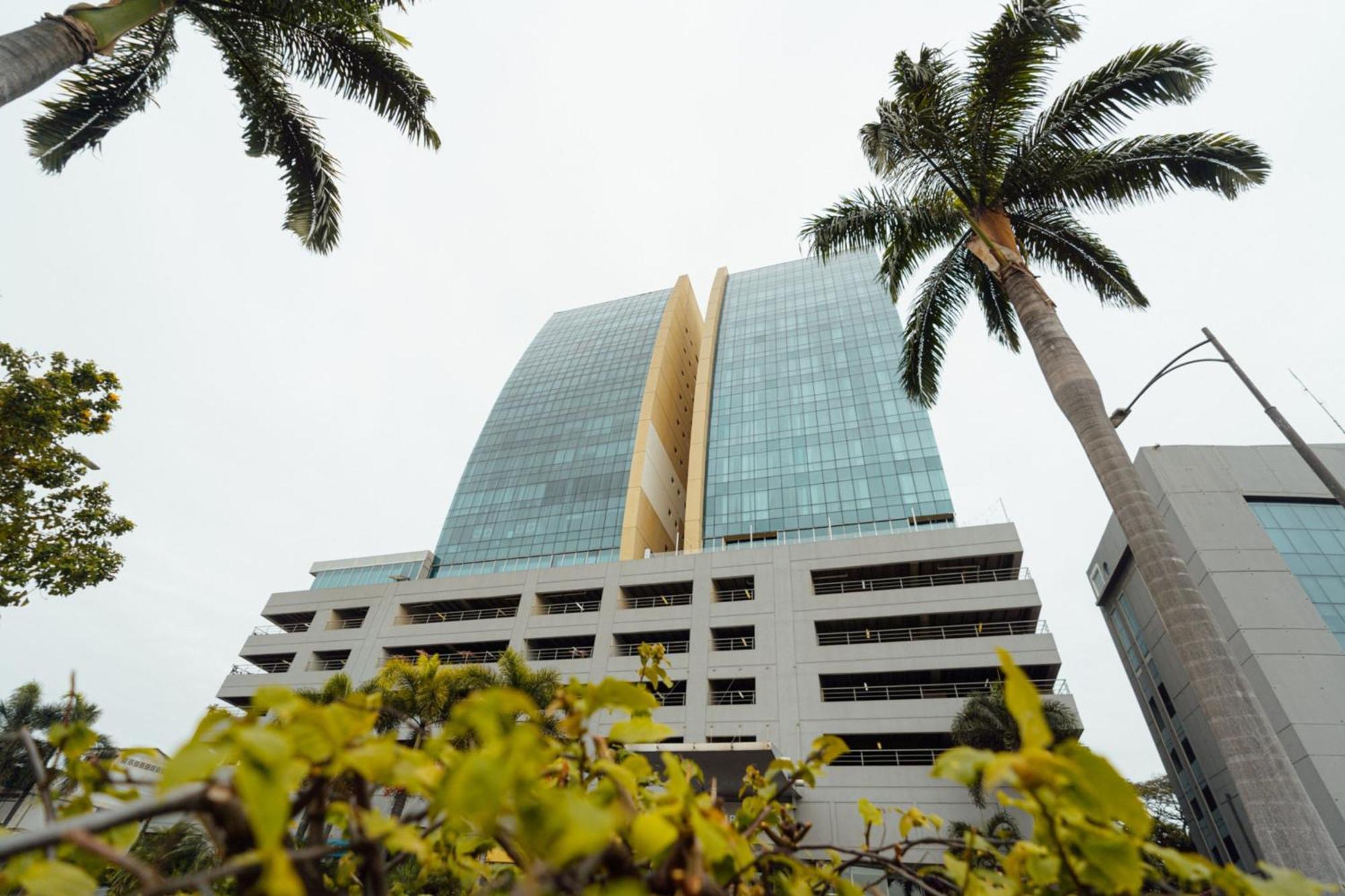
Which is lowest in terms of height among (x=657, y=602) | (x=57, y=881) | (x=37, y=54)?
(x=57, y=881)

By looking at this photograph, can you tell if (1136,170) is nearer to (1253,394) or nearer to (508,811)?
(1253,394)

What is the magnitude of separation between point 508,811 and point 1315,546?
35421 millimetres

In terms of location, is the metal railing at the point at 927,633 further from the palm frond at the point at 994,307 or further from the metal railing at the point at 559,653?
the palm frond at the point at 994,307

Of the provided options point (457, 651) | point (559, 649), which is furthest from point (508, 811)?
point (457, 651)

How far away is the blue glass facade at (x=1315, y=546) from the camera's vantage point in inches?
906

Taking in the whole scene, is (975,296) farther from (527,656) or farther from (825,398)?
(825,398)

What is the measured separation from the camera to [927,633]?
2992 cm

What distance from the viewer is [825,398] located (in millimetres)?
50688

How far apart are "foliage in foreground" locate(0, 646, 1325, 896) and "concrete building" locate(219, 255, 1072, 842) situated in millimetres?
18606

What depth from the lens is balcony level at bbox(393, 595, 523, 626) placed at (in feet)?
118

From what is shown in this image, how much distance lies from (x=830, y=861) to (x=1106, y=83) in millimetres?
13202

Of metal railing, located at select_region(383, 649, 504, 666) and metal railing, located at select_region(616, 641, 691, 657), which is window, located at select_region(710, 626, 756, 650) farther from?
metal railing, located at select_region(383, 649, 504, 666)

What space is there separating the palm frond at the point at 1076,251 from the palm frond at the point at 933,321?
1147mm

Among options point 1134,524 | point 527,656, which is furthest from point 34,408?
point 527,656
